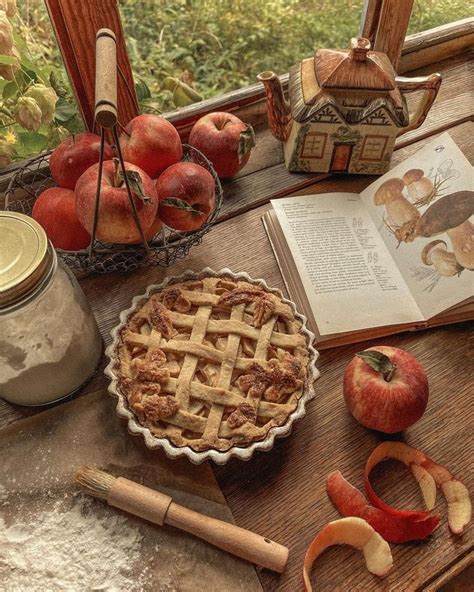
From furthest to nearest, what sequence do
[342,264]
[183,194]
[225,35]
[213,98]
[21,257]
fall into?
[225,35], [213,98], [342,264], [183,194], [21,257]

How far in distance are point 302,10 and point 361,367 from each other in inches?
35.6

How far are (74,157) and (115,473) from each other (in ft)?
1.47

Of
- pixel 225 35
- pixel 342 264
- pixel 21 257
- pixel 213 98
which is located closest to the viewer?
pixel 21 257

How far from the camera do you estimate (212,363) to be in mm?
721

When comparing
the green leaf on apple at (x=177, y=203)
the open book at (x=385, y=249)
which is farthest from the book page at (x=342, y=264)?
the green leaf on apple at (x=177, y=203)

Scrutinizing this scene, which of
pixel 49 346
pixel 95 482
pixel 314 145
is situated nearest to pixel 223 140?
pixel 314 145

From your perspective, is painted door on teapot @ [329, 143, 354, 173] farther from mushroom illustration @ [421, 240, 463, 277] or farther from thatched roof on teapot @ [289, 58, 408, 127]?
mushroom illustration @ [421, 240, 463, 277]

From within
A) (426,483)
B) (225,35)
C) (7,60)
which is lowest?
(426,483)

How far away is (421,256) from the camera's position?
33.8 inches

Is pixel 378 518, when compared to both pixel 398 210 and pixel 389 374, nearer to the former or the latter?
pixel 389 374

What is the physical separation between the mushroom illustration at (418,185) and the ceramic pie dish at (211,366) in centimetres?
32

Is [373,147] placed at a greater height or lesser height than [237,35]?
lesser

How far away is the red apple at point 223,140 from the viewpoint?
921mm

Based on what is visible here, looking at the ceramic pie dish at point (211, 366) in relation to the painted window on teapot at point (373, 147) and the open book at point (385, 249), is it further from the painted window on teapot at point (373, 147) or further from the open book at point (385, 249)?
the painted window on teapot at point (373, 147)
